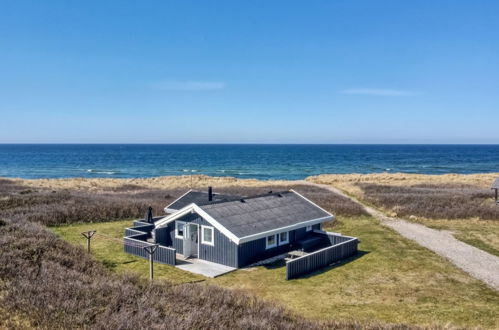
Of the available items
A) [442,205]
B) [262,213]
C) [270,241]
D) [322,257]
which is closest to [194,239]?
[262,213]

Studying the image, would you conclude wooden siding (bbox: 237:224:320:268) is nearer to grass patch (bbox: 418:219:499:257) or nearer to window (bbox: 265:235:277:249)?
window (bbox: 265:235:277:249)

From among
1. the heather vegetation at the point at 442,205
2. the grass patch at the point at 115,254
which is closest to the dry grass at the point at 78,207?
the grass patch at the point at 115,254

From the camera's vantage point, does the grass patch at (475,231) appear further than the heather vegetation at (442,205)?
No

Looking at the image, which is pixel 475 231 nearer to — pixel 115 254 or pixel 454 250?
pixel 454 250

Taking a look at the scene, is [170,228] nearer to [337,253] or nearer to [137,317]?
[337,253]

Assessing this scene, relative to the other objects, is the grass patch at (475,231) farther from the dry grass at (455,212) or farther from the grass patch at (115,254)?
the grass patch at (115,254)

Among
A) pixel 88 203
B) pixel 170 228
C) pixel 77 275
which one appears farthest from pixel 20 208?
pixel 77 275
